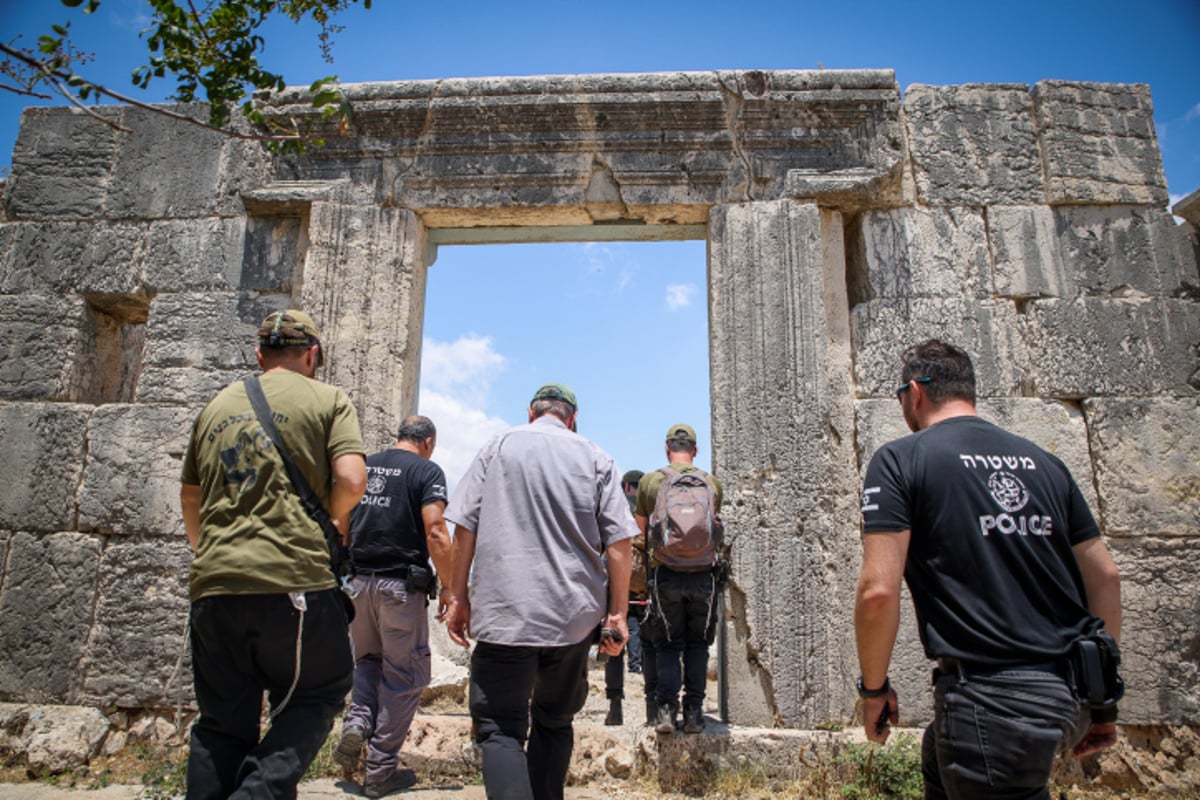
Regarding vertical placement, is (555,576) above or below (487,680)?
above

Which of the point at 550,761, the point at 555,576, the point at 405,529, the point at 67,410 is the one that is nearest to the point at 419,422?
the point at 405,529

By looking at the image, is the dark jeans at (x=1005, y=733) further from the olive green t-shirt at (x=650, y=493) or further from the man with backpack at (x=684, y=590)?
the olive green t-shirt at (x=650, y=493)

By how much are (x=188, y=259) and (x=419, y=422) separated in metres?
2.14

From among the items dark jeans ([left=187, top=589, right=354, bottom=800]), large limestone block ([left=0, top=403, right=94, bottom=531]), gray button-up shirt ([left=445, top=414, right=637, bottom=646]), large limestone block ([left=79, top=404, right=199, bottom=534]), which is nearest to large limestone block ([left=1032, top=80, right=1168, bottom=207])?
gray button-up shirt ([left=445, top=414, right=637, bottom=646])

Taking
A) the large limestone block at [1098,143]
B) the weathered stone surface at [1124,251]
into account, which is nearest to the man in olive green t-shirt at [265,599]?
the weathered stone surface at [1124,251]

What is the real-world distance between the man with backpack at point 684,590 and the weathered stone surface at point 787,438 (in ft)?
1.02

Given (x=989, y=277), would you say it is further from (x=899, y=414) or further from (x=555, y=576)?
(x=555, y=576)

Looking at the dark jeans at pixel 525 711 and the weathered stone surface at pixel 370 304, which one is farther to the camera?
the weathered stone surface at pixel 370 304

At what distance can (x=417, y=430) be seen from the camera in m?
4.27

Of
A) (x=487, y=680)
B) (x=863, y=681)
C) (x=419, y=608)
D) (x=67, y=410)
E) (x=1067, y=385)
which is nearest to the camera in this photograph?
(x=863, y=681)

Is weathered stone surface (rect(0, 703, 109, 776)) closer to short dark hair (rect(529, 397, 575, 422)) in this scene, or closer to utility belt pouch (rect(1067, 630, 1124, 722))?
short dark hair (rect(529, 397, 575, 422))

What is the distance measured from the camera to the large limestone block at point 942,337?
4.68m

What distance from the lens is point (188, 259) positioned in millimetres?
5195

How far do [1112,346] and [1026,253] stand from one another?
2.34ft
